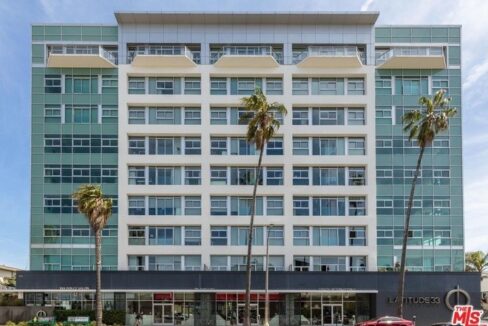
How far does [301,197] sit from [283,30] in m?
17.7

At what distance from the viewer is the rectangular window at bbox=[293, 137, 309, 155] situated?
188 ft

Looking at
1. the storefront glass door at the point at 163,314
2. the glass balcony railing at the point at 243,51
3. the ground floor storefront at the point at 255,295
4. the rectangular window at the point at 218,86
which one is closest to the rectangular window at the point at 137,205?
the ground floor storefront at the point at 255,295

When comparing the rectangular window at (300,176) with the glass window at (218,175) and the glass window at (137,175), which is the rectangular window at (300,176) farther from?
the glass window at (137,175)

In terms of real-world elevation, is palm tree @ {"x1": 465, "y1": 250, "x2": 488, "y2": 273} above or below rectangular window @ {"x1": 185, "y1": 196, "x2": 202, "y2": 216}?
below

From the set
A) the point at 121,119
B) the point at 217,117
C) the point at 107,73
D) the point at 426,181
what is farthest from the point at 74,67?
the point at 426,181

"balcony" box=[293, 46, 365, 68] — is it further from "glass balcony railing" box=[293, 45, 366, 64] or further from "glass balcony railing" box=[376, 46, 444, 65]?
"glass balcony railing" box=[376, 46, 444, 65]

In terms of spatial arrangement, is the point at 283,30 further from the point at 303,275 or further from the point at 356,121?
the point at 303,275

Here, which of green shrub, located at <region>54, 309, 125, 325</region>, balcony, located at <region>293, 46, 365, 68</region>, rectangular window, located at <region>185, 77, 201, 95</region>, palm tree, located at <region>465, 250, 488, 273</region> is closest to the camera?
green shrub, located at <region>54, 309, 125, 325</region>

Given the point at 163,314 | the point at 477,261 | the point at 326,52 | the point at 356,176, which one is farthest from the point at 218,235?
the point at 477,261

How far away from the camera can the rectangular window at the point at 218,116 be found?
57656mm

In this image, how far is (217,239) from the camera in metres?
56.2

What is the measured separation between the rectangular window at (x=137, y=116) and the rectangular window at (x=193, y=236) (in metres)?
12.0

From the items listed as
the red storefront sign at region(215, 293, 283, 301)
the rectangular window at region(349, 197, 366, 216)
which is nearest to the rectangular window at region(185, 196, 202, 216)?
the red storefront sign at region(215, 293, 283, 301)

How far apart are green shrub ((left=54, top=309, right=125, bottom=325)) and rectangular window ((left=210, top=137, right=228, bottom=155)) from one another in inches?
721
